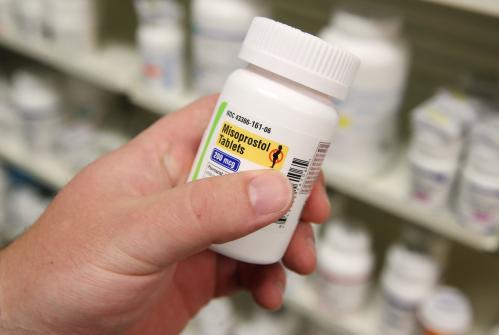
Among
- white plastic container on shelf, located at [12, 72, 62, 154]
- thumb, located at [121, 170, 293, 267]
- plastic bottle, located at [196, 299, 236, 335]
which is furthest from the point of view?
white plastic container on shelf, located at [12, 72, 62, 154]

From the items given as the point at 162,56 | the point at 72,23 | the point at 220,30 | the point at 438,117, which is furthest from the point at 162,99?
the point at 438,117

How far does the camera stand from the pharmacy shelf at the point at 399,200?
2.52ft

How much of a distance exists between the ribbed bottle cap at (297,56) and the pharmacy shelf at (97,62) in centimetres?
66

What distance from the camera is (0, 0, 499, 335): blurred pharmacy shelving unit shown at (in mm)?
826

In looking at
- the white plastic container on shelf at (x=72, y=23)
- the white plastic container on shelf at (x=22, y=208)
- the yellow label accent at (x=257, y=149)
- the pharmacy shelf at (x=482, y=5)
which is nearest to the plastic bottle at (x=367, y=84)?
the pharmacy shelf at (x=482, y=5)

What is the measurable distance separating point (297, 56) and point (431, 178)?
40 centimetres

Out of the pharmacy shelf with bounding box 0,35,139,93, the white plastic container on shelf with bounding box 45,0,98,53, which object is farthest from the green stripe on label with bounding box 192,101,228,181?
the white plastic container on shelf with bounding box 45,0,98,53

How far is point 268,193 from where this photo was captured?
42cm

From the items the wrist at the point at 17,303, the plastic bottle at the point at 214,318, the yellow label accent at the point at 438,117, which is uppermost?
the yellow label accent at the point at 438,117

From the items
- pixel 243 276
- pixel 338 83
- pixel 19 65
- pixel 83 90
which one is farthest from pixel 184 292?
pixel 19 65

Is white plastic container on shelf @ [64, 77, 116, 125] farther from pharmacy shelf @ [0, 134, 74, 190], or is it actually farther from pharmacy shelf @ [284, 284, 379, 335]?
pharmacy shelf @ [284, 284, 379, 335]

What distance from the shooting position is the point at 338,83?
1.56 feet

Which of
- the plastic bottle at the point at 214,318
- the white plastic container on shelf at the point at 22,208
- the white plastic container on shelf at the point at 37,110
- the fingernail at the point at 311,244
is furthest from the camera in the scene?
the white plastic container on shelf at the point at 22,208

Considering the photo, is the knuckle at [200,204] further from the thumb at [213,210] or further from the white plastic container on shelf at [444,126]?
the white plastic container on shelf at [444,126]
